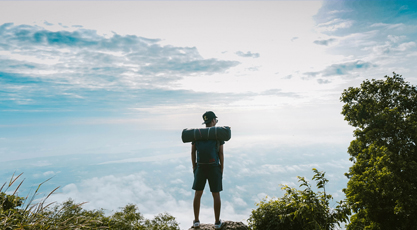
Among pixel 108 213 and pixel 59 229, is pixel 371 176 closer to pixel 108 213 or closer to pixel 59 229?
pixel 108 213

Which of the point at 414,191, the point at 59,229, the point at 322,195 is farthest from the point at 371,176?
the point at 59,229

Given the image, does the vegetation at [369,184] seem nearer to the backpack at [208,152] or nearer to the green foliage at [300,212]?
the green foliage at [300,212]

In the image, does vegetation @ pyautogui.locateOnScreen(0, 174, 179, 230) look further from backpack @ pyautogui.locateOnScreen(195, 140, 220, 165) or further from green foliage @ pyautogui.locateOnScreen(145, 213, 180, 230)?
backpack @ pyautogui.locateOnScreen(195, 140, 220, 165)

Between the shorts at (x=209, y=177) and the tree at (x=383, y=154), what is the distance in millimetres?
10363

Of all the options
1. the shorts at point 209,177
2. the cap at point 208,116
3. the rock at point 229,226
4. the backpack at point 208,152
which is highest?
the cap at point 208,116

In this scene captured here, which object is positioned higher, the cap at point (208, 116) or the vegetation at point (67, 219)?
the cap at point (208, 116)

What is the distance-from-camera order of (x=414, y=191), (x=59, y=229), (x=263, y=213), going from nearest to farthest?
(x=59, y=229)
(x=263, y=213)
(x=414, y=191)

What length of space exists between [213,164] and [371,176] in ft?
44.7

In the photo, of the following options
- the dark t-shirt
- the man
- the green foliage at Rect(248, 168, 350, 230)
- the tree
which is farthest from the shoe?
the tree

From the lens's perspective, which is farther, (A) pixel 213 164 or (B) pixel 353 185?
(B) pixel 353 185

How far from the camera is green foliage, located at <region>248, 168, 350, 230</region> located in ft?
18.8

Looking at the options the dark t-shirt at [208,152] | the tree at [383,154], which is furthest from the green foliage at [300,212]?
the tree at [383,154]

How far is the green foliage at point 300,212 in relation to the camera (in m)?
5.72

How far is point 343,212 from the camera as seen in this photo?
229 inches
